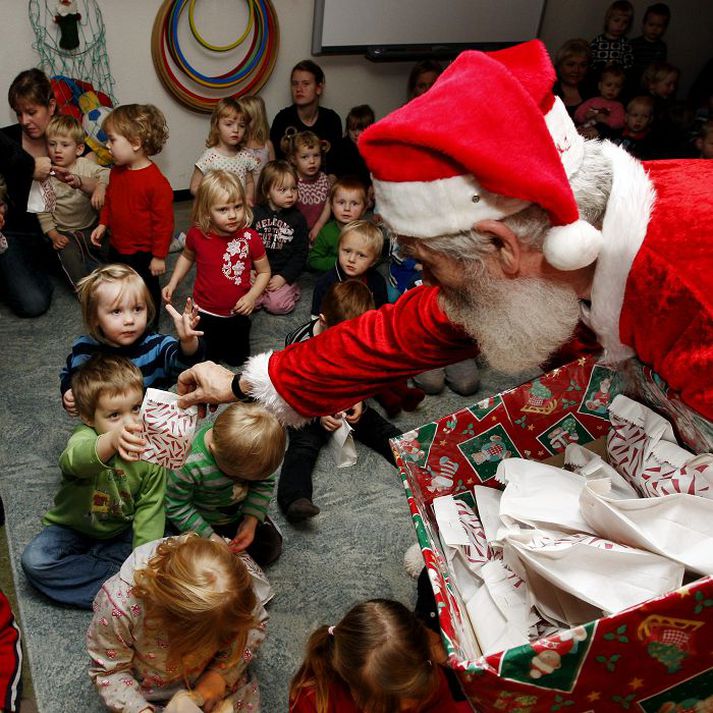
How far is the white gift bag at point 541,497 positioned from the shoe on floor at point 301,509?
933mm

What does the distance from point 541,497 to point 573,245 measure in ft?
1.96

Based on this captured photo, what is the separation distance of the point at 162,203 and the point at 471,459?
220 cm

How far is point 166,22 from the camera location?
4.12 m

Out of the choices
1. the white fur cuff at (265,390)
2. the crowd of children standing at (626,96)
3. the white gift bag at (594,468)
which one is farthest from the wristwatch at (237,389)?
the crowd of children standing at (626,96)

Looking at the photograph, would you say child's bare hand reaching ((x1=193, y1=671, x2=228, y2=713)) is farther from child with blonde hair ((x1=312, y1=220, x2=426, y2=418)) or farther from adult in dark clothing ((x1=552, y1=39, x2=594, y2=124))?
adult in dark clothing ((x1=552, y1=39, x2=594, y2=124))

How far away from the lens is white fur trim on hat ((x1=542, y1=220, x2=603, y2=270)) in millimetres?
1189

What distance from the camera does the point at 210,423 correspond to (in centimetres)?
224

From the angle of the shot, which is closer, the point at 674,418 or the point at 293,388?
the point at 674,418

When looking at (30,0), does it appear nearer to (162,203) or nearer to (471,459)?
(162,203)

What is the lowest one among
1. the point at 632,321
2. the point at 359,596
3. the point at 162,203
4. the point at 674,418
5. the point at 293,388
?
the point at 359,596

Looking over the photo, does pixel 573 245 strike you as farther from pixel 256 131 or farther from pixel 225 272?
pixel 256 131

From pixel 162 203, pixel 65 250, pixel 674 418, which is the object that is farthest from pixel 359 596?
pixel 65 250

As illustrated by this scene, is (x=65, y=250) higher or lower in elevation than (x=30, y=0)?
lower

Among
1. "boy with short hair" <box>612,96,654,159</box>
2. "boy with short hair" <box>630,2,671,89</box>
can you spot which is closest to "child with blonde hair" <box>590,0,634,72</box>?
"boy with short hair" <box>630,2,671,89</box>
